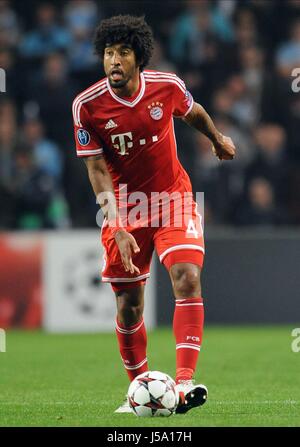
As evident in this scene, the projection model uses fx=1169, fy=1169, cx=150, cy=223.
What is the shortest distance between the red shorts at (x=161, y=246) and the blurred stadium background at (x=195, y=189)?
5.93 metres

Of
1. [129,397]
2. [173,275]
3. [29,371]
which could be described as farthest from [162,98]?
[29,371]

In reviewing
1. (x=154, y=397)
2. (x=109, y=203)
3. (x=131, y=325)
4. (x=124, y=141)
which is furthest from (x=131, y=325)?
(x=124, y=141)

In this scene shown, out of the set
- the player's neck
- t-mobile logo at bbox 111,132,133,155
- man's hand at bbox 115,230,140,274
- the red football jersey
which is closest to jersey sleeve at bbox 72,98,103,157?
the red football jersey

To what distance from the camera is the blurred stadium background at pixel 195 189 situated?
1320 centimetres

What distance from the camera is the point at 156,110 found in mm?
6988

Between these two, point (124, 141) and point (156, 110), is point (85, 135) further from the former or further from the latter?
point (156, 110)

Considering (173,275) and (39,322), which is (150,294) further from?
(173,275)

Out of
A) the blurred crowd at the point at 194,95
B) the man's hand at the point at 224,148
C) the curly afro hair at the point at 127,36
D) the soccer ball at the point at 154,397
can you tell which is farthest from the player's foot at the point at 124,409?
the blurred crowd at the point at 194,95

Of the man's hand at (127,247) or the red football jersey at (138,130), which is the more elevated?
the red football jersey at (138,130)

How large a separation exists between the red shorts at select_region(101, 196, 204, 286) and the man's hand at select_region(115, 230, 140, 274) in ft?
1.11

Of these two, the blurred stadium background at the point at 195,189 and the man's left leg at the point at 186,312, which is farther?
the blurred stadium background at the point at 195,189

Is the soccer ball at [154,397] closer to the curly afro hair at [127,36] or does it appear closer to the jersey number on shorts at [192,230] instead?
the jersey number on shorts at [192,230]

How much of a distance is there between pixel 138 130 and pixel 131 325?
3.95ft
